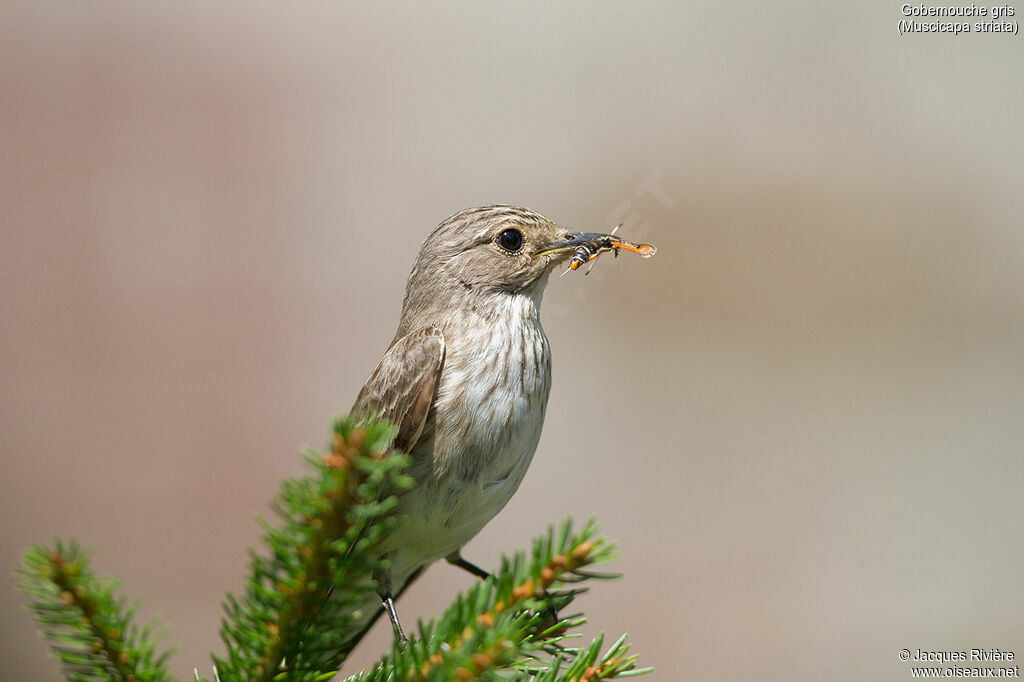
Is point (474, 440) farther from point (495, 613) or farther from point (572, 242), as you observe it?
point (495, 613)

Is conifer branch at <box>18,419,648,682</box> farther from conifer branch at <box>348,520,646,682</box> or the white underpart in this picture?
the white underpart

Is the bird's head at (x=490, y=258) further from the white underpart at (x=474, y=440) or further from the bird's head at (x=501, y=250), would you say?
the white underpart at (x=474, y=440)

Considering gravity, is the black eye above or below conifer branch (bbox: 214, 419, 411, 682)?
above

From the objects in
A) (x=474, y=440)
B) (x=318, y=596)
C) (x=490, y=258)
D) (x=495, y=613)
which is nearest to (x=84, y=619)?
(x=318, y=596)

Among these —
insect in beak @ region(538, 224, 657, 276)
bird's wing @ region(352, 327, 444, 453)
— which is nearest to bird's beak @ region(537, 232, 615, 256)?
insect in beak @ region(538, 224, 657, 276)

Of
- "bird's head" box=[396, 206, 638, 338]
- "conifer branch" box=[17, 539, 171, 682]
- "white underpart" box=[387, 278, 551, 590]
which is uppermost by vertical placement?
"bird's head" box=[396, 206, 638, 338]
